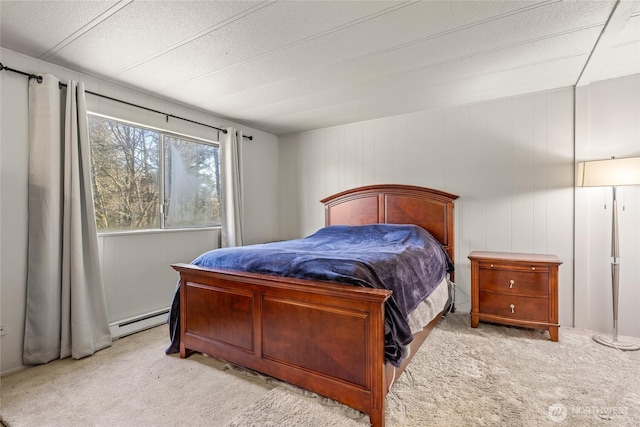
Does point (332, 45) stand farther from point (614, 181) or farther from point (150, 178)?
point (614, 181)

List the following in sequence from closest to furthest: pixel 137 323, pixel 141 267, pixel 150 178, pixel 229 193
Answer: pixel 137 323, pixel 141 267, pixel 150 178, pixel 229 193

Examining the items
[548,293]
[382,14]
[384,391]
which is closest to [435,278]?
[548,293]

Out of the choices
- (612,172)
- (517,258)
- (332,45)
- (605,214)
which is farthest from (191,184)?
(605,214)

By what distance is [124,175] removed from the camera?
299cm

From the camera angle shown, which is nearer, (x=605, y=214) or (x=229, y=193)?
(x=605, y=214)

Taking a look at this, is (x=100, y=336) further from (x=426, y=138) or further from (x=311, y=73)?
(x=426, y=138)

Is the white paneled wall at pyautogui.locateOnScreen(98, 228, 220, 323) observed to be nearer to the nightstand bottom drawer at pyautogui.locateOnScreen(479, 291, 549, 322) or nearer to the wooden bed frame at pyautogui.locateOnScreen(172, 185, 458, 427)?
the wooden bed frame at pyautogui.locateOnScreen(172, 185, 458, 427)

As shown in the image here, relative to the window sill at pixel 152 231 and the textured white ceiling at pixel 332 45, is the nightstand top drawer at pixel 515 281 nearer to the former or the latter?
the textured white ceiling at pixel 332 45

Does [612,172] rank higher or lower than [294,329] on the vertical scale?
higher

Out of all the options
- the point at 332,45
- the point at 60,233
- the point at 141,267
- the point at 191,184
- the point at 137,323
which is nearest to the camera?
the point at 332,45

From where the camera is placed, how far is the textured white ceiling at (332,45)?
1800 mm

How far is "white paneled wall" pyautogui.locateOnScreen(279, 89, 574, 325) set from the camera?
299 centimetres

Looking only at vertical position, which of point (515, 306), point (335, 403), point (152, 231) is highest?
point (152, 231)

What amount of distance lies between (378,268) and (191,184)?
263 cm
